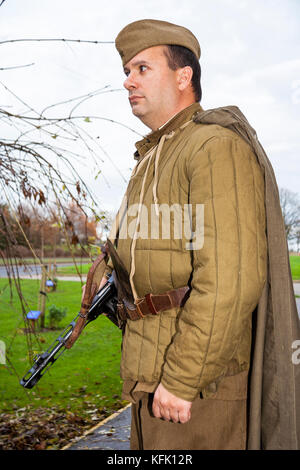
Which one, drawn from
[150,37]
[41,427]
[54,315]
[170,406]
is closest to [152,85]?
[150,37]

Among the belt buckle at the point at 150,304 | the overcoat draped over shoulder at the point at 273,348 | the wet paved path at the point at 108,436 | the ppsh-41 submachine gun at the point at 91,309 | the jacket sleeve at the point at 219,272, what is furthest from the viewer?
the wet paved path at the point at 108,436

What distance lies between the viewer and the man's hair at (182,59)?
191 centimetres

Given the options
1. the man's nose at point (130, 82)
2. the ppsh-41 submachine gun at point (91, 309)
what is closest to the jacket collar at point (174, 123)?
the man's nose at point (130, 82)

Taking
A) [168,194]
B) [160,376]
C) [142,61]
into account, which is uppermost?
[142,61]

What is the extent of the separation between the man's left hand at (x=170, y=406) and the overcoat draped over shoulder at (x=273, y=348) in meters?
0.32

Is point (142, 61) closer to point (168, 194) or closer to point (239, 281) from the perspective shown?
point (168, 194)

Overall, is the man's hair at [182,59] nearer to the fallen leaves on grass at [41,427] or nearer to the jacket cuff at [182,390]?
the jacket cuff at [182,390]

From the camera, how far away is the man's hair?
6.25 feet

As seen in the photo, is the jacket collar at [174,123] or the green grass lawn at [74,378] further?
the green grass lawn at [74,378]

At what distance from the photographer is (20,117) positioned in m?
2.78

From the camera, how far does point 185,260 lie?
1.63 metres

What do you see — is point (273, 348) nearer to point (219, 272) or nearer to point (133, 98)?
point (219, 272)

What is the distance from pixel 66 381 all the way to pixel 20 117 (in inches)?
172
